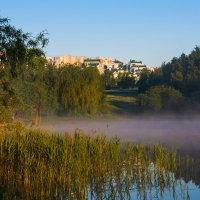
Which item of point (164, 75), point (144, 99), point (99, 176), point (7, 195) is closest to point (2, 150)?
point (7, 195)

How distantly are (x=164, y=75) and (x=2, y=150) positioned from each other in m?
61.1

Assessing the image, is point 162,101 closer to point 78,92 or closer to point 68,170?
point 78,92

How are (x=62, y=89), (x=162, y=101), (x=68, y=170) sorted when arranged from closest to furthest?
(x=68, y=170)
(x=62, y=89)
(x=162, y=101)

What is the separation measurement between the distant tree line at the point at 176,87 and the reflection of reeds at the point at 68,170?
35.3 metres

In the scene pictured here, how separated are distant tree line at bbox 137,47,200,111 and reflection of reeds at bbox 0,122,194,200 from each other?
3532cm

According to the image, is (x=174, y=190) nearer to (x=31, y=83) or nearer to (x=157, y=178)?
(x=157, y=178)

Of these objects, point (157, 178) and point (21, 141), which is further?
point (157, 178)

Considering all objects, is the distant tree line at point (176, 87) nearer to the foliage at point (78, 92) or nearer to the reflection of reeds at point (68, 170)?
the foliage at point (78, 92)

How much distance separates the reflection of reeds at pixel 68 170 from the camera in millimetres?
12039

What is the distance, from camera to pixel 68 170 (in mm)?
12203

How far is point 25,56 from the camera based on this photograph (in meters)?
12.4

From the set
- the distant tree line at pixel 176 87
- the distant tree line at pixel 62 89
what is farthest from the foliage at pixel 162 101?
the distant tree line at pixel 62 89

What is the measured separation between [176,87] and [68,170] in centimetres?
5071

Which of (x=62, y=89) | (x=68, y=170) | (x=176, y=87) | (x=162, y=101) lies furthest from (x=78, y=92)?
(x=68, y=170)
